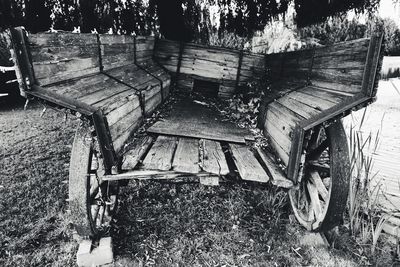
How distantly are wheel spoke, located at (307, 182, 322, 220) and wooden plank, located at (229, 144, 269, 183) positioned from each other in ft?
1.99

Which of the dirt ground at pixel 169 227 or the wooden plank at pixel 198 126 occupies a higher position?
the wooden plank at pixel 198 126

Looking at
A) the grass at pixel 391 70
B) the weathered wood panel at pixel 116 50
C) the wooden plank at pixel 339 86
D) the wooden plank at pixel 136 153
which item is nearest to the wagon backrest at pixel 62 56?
the weathered wood panel at pixel 116 50

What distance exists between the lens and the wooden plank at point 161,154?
229cm

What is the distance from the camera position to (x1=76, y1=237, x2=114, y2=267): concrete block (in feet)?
7.23

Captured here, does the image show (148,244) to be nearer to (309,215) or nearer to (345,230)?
(309,215)

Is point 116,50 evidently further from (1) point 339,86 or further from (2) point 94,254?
(1) point 339,86

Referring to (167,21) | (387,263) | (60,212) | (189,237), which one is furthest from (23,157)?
(387,263)

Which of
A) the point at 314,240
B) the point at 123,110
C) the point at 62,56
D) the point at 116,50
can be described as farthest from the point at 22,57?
the point at 314,240

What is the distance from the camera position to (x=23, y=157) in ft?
12.6

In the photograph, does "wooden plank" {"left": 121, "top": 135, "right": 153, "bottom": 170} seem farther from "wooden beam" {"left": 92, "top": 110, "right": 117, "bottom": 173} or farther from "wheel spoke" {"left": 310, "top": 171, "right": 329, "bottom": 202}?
"wheel spoke" {"left": 310, "top": 171, "right": 329, "bottom": 202}

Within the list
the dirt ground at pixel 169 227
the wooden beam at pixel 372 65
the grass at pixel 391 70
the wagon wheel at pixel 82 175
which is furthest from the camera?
the grass at pixel 391 70

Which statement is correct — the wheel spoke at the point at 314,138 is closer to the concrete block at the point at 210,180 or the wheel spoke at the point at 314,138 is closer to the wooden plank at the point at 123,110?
the concrete block at the point at 210,180

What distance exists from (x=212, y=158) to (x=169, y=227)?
2.75ft

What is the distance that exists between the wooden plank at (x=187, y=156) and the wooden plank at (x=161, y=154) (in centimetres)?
6
